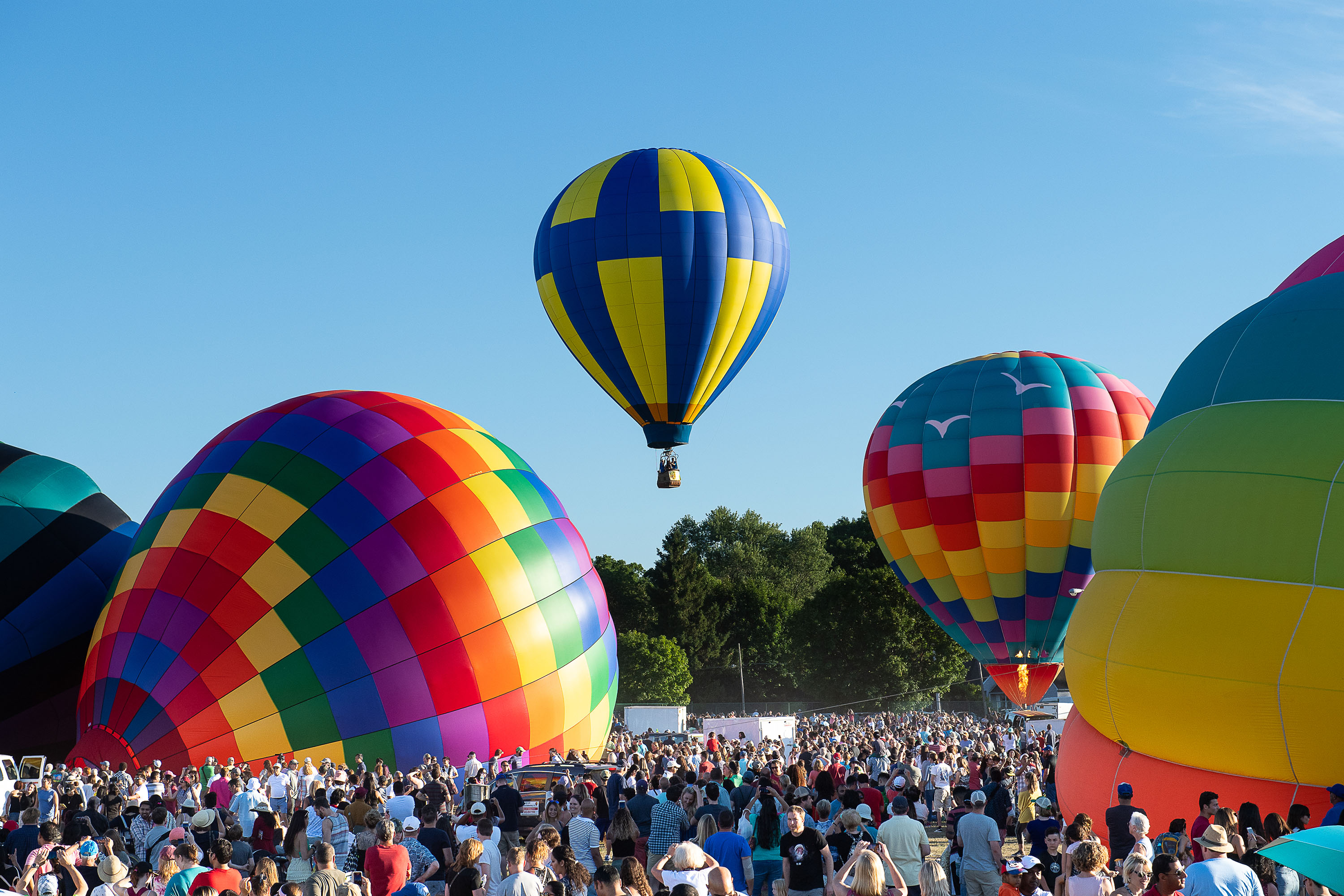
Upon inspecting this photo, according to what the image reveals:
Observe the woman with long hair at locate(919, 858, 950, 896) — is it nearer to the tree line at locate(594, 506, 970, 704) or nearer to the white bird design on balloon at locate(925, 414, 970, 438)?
the white bird design on balloon at locate(925, 414, 970, 438)

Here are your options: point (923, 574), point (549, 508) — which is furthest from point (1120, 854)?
point (923, 574)

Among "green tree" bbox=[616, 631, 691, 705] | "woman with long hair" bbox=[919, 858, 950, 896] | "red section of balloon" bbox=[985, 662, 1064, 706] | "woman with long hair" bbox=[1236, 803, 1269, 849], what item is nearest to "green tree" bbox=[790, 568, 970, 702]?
"green tree" bbox=[616, 631, 691, 705]

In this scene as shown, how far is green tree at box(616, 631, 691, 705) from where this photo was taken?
51062 millimetres

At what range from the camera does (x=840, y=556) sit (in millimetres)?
69812

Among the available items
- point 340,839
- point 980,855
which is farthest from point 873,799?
point 340,839

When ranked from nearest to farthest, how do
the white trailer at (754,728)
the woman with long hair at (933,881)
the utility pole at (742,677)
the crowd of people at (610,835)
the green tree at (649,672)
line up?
1. the crowd of people at (610,835)
2. the woman with long hair at (933,881)
3. the white trailer at (754,728)
4. the green tree at (649,672)
5. the utility pole at (742,677)

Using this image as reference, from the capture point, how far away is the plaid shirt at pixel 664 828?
8.71 m

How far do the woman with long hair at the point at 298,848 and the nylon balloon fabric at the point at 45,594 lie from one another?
36.3ft

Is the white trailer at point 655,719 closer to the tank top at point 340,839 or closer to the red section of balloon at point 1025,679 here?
the red section of balloon at point 1025,679

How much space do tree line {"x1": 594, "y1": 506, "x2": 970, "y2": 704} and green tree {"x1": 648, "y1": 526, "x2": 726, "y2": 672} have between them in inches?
1.8

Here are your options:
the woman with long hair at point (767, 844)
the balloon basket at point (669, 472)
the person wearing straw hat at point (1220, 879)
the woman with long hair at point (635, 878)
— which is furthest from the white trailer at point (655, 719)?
the woman with long hair at point (635, 878)

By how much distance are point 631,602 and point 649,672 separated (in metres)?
7.74

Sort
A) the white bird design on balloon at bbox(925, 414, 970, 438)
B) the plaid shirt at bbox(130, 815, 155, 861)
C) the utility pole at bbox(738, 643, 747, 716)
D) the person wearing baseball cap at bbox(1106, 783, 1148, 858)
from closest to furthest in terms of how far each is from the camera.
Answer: the person wearing baseball cap at bbox(1106, 783, 1148, 858), the plaid shirt at bbox(130, 815, 155, 861), the white bird design on balloon at bbox(925, 414, 970, 438), the utility pole at bbox(738, 643, 747, 716)

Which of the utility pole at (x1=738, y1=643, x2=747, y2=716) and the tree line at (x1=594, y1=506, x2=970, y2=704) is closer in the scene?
→ the tree line at (x1=594, y1=506, x2=970, y2=704)
